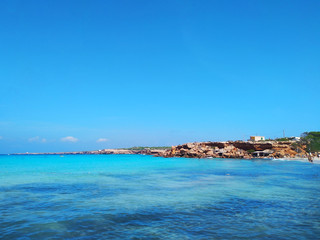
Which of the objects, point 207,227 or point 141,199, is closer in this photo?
point 207,227

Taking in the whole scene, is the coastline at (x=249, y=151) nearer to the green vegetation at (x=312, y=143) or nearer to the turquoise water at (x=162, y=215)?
the green vegetation at (x=312, y=143)

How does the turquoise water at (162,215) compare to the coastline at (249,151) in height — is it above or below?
below

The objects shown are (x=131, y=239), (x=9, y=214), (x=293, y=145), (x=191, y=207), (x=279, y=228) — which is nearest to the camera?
(x=131, y=239)

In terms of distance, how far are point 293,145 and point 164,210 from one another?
10572 cm

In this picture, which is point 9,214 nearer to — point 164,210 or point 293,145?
point 164,210

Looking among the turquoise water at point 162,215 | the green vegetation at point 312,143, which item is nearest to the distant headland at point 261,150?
the green vegetation at point 312,143

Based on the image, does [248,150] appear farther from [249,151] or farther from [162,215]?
[162,215]

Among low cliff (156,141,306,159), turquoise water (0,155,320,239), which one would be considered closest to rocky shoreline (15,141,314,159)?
low cliff (156,141,306,159)

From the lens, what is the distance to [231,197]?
17.0 metres

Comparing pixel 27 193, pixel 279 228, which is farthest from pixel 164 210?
pixel 27 193

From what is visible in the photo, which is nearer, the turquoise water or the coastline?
the turquoise water

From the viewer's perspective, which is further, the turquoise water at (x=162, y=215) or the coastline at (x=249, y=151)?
the coastline at (x=249, y=151)

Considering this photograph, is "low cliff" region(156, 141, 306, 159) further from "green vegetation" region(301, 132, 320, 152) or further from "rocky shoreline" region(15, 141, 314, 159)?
"green vegetation" region(301, 132, 320, 152)

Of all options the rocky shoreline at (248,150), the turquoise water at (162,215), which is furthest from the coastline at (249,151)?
the turquoise water at (162,215)
